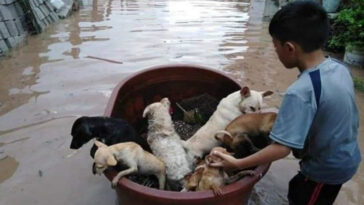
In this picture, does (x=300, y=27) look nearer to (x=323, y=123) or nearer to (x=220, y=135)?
(x=323, y=123)

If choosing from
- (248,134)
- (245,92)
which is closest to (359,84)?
(245,92)

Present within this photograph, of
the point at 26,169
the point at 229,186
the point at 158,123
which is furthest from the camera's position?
the point at 26,169

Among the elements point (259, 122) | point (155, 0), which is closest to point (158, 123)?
point (259, 122)

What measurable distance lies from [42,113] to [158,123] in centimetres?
203

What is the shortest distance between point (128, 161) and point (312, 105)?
107 cm

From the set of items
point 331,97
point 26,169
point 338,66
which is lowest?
point 26,169

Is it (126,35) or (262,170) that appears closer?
(262,170)

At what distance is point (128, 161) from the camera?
2.05 meters

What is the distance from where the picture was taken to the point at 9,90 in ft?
15.1

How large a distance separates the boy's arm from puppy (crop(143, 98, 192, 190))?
1.41 ft

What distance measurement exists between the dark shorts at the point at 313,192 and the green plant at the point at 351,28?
13.5 ft

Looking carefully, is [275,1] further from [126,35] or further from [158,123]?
[158,123]

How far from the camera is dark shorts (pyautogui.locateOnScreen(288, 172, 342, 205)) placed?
6.90 feet

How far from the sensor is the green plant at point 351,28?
18.5 feet
